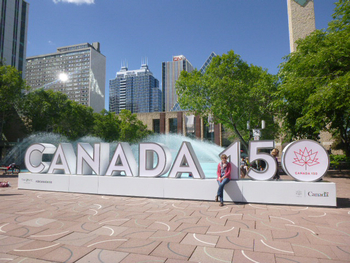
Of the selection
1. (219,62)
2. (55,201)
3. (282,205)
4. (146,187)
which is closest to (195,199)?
(146,187)

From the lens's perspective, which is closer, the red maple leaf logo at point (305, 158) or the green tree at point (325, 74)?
the red maple leaf logo at point (305, 158)

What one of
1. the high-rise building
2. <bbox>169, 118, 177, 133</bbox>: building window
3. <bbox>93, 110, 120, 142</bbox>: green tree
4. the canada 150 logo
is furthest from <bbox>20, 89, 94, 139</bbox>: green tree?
the high-rise building

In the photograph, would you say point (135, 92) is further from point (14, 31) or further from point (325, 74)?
point (325, 74)

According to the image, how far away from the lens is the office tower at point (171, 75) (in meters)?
176

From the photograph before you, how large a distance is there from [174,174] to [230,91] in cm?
1599

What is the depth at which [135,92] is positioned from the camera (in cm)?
17875

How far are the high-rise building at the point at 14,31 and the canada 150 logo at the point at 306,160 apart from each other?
2712 inches

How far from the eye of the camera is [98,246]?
420 centimetres

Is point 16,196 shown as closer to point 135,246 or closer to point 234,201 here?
point 135,246

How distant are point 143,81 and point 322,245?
180 m

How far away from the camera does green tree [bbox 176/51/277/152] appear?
22.6 meters

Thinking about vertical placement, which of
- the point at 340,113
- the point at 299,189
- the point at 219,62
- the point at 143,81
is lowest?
the point at 299,189

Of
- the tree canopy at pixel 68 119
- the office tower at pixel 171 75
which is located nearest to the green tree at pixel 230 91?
the tree canopy at pixel 68 119

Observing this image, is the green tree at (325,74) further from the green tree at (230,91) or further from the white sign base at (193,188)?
the white sign base at (193,188)
